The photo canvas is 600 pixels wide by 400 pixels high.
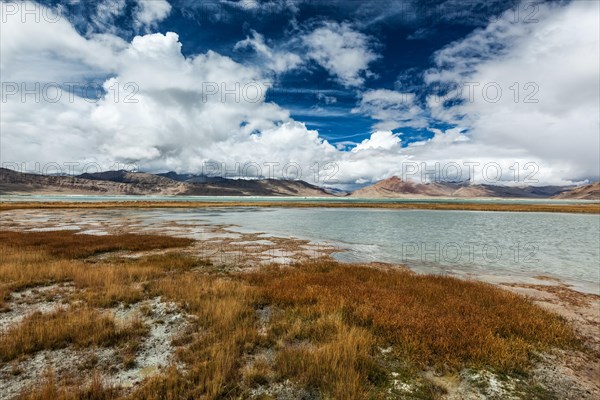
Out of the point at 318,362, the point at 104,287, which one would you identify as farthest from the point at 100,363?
the point at 104,287

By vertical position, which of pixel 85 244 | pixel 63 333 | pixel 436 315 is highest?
pixel 63 333

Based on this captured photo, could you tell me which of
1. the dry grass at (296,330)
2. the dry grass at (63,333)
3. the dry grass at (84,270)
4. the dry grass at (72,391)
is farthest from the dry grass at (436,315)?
the dry grass at (72,391)

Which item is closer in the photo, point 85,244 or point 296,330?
point 296,330

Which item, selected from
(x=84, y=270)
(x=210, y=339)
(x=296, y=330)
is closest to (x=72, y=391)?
(x=210, y=339)

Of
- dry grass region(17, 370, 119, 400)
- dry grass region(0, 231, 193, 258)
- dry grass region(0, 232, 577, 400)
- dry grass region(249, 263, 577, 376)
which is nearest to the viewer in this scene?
dry grass region(17, 370, 119, 400)

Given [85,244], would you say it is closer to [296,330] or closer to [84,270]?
[84,270]

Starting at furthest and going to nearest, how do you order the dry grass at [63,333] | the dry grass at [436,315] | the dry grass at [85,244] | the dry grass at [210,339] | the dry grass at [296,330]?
the dry grass at [85,244] → the dry grass at [436,315] → the dry grass at [63,333] → the dry grass at [296,330] → the dry grass at [210,339]

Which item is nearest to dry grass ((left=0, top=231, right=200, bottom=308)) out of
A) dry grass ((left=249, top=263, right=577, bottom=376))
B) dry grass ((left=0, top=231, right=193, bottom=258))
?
dry grass ((left=0, top=231, right=193, bottom=258))

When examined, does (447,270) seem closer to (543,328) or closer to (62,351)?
(543,328)

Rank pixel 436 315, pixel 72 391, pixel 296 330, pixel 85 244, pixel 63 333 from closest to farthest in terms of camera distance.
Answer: pixel 72 391 → pixel 63 333 → pixel 296 330 → pixel 436 315 → pixel 85 244

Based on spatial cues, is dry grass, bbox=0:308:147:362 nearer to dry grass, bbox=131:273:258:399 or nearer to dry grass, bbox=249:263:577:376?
dry grass, bbox=131:273:258:399

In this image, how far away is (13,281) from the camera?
1269 centimetres

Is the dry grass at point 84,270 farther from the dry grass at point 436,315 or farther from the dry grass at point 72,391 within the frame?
the dry grass at point 436,315

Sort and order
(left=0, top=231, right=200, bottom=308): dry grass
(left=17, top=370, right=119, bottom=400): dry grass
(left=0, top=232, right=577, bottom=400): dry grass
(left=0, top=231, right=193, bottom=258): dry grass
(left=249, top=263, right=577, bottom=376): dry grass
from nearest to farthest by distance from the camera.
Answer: (left=17, top=370, right=119, bottom=400): dry grass
(left=0, top=232, right=577, bottom=400): dry grass
(left=249, top=263, right=577, bottom=376): dry grass
(left=0, top=231, right=200, bottom=308): dry grass
(left=0, top=231, right=193, bottom=258): dry grass
